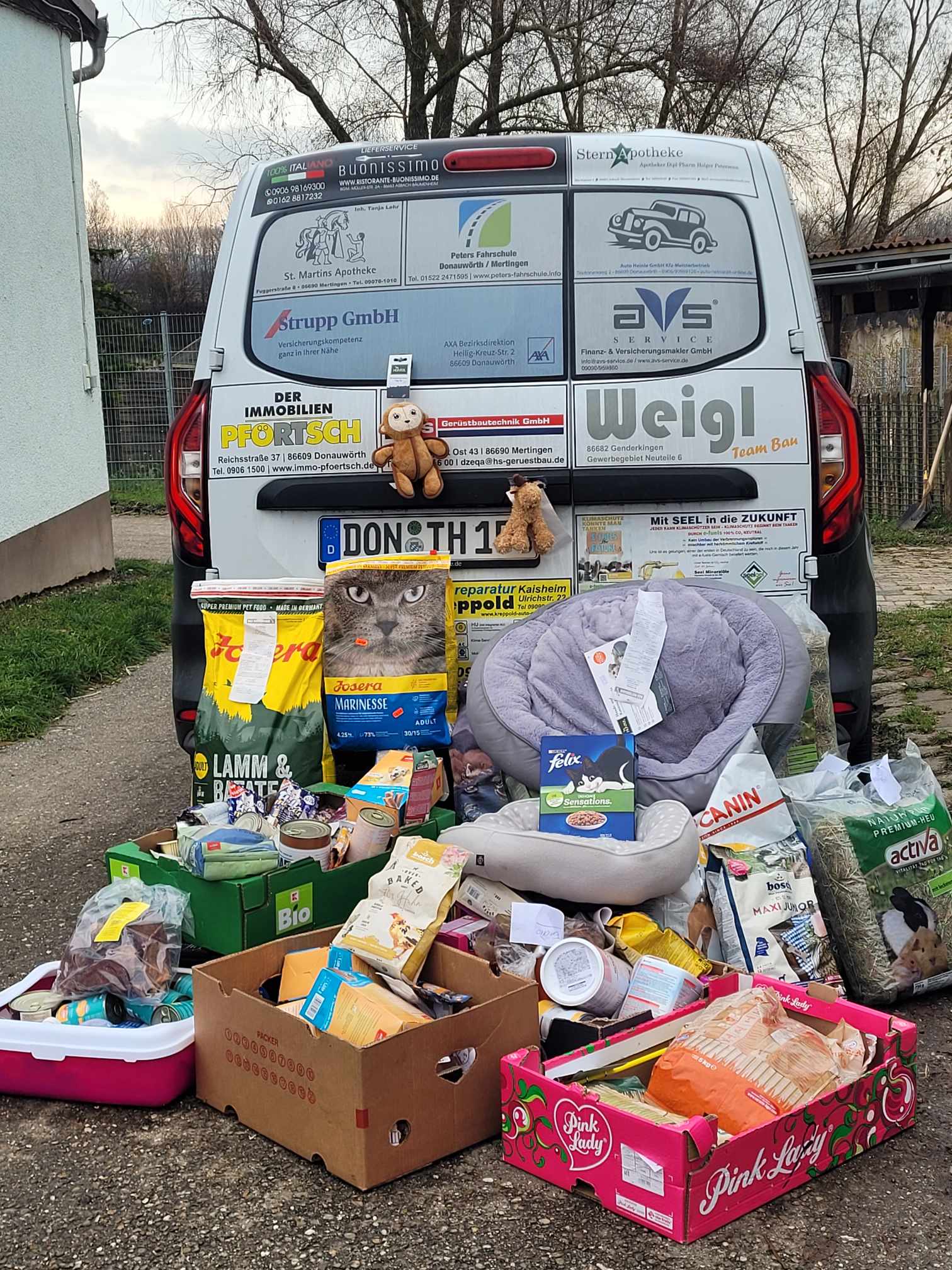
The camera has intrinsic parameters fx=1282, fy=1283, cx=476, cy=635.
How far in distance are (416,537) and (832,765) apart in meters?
1.42

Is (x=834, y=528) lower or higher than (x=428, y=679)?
higher

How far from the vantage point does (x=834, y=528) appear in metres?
3.81

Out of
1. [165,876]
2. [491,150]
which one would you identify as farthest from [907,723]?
[165,876]

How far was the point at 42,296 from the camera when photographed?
10.3m

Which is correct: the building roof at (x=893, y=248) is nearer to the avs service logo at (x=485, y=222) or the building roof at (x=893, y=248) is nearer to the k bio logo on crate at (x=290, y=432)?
the avs service logo at (x=485, y=222)

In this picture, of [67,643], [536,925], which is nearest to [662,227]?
[536,925]

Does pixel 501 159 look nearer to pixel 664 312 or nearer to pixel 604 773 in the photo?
pixel 664 312

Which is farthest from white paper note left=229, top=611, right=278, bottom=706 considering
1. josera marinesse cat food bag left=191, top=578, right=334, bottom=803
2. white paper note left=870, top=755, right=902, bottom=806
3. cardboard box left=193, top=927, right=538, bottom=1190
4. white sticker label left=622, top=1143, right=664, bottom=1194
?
white sticker label left=622, top=1143, right=664, bottom=1194

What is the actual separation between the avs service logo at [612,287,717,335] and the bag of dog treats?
174 cm

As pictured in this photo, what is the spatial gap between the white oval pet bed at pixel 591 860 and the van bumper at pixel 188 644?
1198mm

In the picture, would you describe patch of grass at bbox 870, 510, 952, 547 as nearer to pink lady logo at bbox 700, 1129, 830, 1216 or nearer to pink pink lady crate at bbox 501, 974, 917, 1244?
pink pink lady crate at bbox 501, 974, 917, 1244

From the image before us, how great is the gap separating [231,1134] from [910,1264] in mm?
1347

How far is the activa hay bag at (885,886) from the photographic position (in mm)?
3158

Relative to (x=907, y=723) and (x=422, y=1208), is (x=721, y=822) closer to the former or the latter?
(x=422, y=1208)
